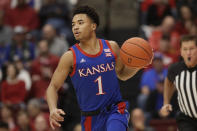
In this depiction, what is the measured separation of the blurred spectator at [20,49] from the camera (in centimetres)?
1245

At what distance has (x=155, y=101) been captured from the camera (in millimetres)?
10789

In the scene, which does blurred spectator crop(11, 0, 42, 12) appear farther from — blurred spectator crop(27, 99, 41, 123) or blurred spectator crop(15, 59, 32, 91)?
blurred spectator crop(27, 99, 41, 123)

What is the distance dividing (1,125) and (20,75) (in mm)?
3649

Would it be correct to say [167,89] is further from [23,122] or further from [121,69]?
[23,122]

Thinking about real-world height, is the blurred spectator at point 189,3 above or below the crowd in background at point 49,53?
above

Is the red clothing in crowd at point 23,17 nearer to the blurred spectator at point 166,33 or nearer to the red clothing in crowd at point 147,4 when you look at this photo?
the red clothing in crowd at point 147,4

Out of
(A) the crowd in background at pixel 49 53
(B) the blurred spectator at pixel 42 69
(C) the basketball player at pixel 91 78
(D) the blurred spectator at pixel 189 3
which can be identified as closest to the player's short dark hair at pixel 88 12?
(C) the basketball player at pixel 91 78

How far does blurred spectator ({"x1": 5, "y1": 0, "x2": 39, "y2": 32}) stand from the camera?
536 inches

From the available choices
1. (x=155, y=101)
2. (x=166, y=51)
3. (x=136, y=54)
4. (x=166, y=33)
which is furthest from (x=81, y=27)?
(x=166, y=33)

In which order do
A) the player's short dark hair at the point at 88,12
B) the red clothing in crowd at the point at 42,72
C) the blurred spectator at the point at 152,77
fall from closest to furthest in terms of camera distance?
the player's short dark hair at the point at 88,12
the blurred spectator at the point at 152,77
the red clothing in crowd at the point at 42,72

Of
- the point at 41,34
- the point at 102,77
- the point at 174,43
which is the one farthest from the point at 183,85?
the point at 41,34

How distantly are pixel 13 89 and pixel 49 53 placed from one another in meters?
1.31

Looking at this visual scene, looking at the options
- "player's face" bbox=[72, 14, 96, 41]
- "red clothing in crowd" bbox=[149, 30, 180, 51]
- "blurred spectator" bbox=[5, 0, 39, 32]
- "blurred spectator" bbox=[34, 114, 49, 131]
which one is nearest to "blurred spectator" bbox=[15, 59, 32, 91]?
"blurred spectator" bbox=[34, 114, 49, 131]

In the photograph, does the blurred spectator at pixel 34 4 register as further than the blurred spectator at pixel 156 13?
Yes
